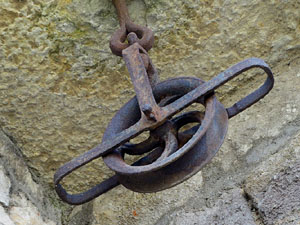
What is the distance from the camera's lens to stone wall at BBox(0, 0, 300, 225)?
1362 millimetres

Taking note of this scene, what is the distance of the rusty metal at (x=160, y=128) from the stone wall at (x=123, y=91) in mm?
236

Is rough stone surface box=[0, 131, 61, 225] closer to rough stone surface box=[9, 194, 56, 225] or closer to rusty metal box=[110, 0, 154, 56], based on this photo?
rough stone surface box=[9, 194, 56, 225]

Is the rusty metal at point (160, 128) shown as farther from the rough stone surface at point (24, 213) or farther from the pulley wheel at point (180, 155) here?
the rough stone surface at point (24, 213)

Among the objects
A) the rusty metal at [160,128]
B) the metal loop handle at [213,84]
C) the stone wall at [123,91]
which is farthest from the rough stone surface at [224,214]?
the metal loop handle at [213,84]

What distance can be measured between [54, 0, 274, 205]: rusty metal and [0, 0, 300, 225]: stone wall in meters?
0.24

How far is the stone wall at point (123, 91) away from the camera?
136 cm

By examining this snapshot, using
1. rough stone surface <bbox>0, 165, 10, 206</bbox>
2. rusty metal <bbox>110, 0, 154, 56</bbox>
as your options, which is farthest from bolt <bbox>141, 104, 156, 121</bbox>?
rough stone surface <bbox>0, 165, 10, 206</bbox>

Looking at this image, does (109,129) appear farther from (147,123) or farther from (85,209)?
(85,209)

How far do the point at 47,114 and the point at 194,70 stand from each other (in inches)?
16.7

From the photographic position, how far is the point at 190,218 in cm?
134

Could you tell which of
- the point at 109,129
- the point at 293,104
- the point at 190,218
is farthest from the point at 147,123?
the point at 293,104

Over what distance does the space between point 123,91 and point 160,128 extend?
0.37 metres

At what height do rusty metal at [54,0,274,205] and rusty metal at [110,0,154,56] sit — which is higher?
rusty metal at [110,0,154,56]

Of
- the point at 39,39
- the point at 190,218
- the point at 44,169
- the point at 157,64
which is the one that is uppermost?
the point at 39,39
